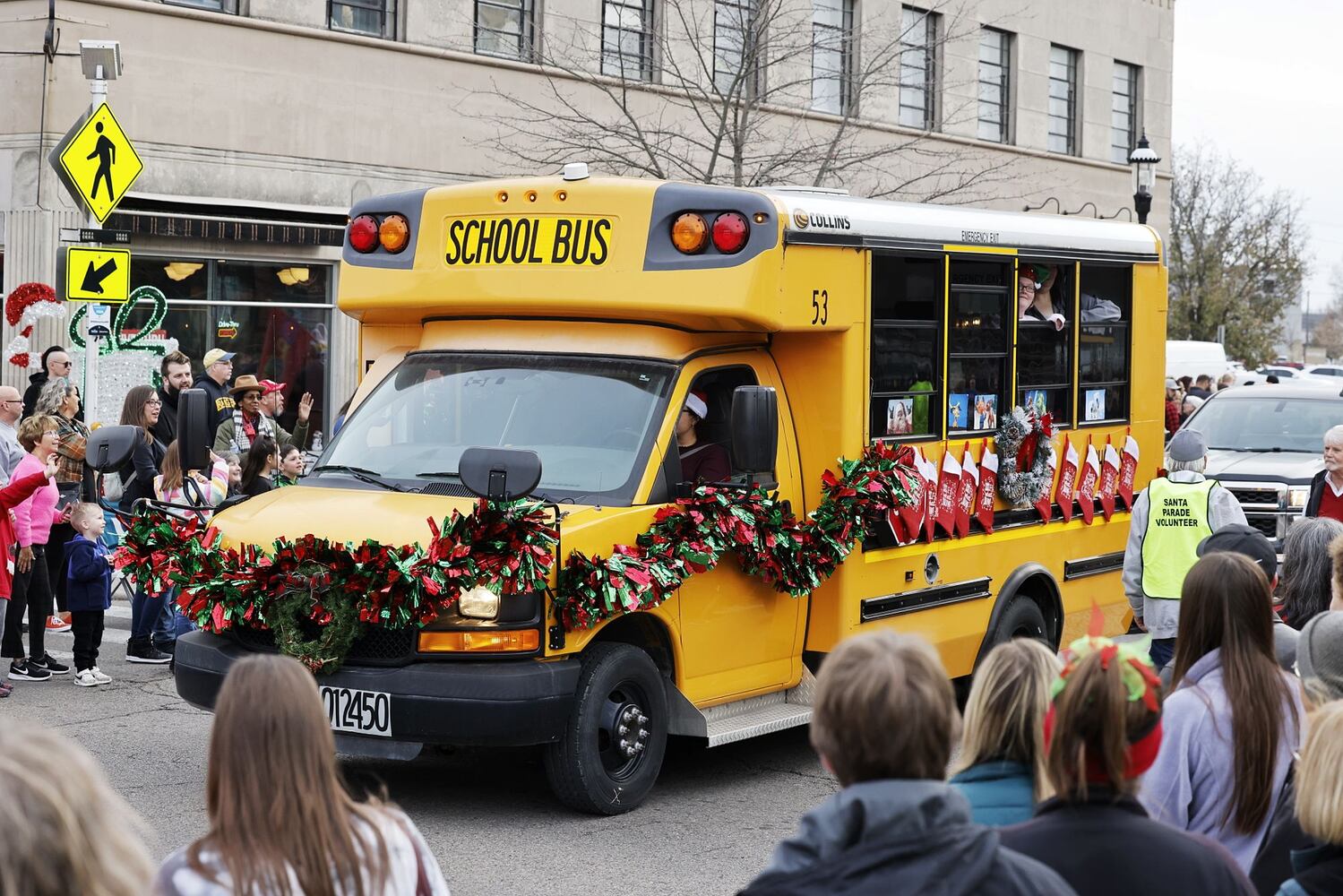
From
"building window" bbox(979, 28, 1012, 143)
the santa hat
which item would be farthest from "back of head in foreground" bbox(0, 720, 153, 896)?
"building window" bbox(979, 28, 1012, 143)

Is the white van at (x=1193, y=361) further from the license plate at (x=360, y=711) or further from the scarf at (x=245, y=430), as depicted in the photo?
the license plate at (x=360, y=711)

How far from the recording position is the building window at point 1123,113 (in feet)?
110

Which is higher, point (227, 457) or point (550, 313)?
point (550, 313)

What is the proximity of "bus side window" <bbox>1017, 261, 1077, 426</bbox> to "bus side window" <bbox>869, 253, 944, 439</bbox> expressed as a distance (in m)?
0.91

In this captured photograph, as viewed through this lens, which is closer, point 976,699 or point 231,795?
point 231,795

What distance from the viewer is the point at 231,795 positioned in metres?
3.00

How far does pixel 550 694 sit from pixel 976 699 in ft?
12.9

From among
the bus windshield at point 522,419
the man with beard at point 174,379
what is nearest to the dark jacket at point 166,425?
the man with beard at point 174,379

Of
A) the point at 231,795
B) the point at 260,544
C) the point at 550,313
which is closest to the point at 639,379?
the point at 550,313

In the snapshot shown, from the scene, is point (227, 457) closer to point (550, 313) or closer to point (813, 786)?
point (550, 313)

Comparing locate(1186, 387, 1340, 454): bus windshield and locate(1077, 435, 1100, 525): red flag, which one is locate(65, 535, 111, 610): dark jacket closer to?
locate(1077, 435, 1100, 525): red flag

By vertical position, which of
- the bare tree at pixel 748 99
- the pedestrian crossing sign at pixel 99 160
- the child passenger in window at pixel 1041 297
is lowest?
the child passenger in window at pixel 1041 297

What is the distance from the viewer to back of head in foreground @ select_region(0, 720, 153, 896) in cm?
228

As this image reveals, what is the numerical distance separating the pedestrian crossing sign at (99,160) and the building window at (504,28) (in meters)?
8.14
